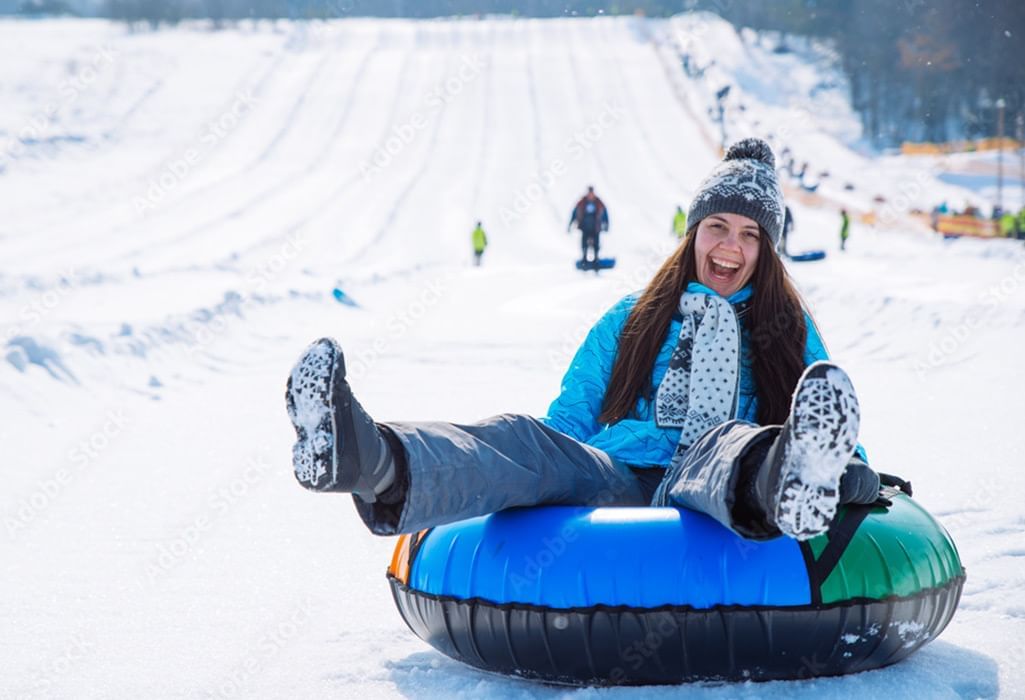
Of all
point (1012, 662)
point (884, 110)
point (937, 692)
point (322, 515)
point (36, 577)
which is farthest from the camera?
point (884, 110)

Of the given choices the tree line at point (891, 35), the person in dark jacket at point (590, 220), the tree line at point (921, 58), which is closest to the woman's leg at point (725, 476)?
the tree line at point (891, 35)

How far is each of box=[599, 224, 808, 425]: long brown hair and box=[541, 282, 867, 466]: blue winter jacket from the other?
2cm

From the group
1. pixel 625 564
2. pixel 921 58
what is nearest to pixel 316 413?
pixel 625 564

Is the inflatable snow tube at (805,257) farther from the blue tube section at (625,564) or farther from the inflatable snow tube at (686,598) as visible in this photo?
the blue tube section at (625,564)

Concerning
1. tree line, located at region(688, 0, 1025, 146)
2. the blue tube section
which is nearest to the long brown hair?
the blue tube section

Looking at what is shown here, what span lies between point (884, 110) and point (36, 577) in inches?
1655

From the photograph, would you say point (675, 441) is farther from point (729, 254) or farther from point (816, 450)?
point (816, 450)

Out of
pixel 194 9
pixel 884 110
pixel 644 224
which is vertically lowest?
pixel 644 224

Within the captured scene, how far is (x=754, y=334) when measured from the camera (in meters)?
2.64

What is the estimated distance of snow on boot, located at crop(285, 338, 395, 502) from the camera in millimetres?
1927

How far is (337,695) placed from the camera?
218cm

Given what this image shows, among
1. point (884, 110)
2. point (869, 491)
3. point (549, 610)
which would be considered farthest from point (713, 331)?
point (884, 110)

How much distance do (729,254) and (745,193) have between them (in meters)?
0.14

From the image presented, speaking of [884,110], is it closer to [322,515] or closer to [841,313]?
[841,313]
